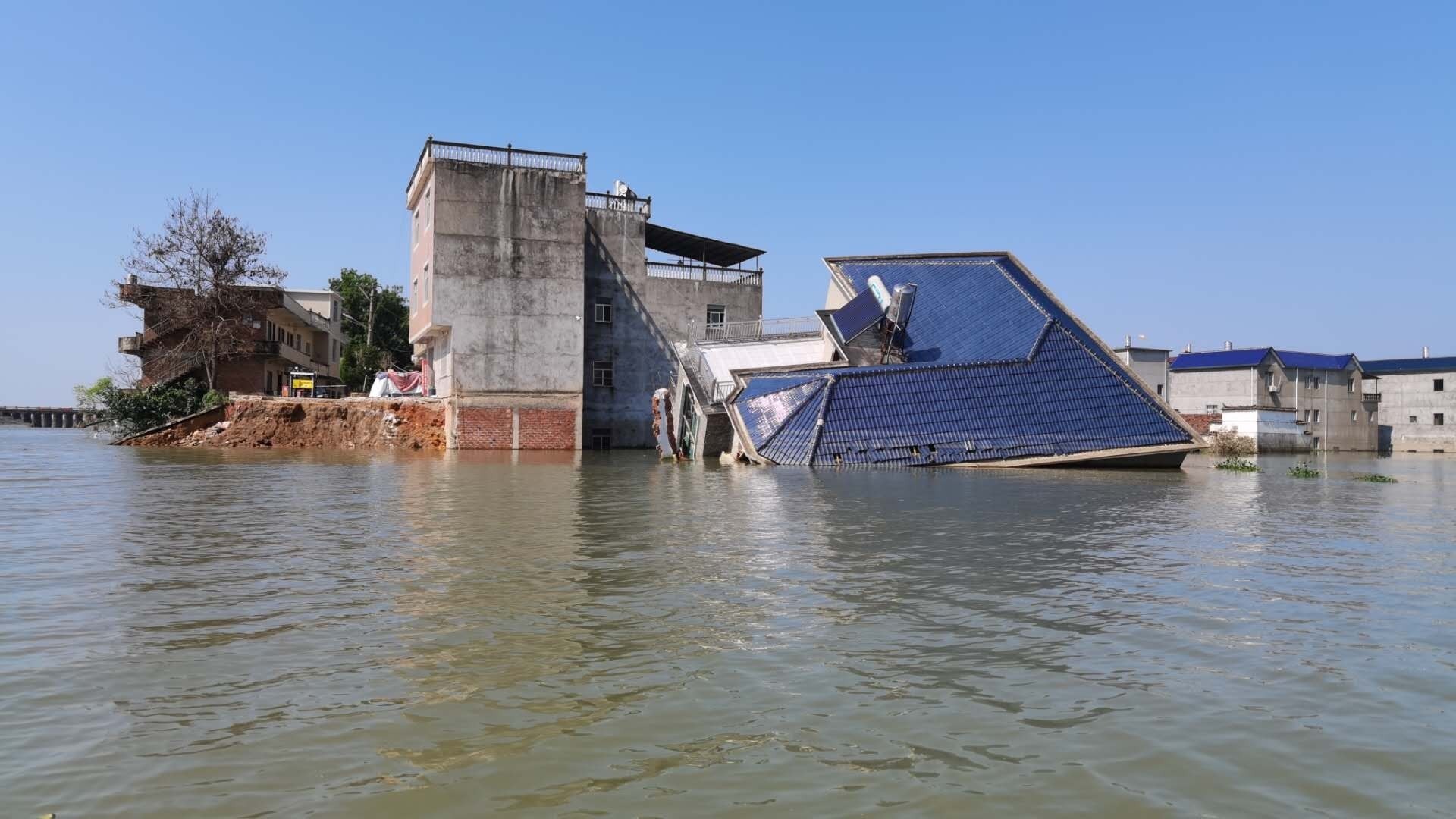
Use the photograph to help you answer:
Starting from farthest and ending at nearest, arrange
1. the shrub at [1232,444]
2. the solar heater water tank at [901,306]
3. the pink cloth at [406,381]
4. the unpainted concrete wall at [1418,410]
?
the unpainted concrete wall at [1418,410], the shrub at [1232,444], the pink cloth at [406,381], the solar heater water tank at [901,306]

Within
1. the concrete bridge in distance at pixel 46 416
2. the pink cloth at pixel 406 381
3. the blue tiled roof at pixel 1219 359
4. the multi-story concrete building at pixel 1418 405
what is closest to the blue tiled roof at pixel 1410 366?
the multi-story concrete building at pixel 1418 405

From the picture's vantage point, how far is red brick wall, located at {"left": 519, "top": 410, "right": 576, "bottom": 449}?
132 ft

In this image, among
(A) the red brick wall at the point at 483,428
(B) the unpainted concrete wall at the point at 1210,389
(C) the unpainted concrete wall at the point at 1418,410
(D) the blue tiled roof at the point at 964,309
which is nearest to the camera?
(D) the blue tiled roof at the point at 964,309

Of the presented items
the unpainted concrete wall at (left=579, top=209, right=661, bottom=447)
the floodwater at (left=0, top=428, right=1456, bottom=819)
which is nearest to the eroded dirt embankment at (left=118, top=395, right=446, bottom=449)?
the unpainted concrete wall at (left=579, top=209, right=661, bottom=447)

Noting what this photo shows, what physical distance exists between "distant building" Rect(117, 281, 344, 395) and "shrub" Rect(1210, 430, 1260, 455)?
5241 centimetres

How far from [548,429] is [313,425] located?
10.2 m

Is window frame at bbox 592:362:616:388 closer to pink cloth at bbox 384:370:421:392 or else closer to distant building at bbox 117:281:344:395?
pink cloth at bbox 384:370:421:392

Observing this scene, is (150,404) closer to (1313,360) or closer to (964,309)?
(964,309)

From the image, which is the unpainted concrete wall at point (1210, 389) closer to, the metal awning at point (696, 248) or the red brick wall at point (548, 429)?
the metal awning at point (696, 248)

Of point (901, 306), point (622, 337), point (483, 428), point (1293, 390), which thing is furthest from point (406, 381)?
point (1293, 390)

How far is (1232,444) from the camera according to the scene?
193 ft

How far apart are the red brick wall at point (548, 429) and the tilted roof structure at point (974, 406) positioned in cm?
1124

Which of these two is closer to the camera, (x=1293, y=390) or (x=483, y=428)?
(x=483, y=428)

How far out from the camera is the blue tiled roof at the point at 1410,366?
73.2 m
